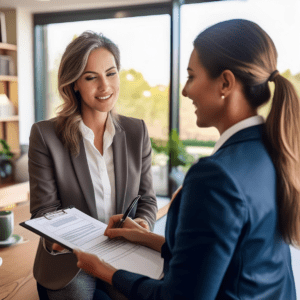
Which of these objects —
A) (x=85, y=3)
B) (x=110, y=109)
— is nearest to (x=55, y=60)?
(x=85, y=3)

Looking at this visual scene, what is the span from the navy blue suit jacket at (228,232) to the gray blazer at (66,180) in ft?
2.05

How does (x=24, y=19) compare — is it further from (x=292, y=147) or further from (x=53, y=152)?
(x=292, y=147)

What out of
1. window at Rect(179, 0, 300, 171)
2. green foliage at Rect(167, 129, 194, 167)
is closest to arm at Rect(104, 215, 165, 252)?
window at Rect(179, 0, 300, 171)

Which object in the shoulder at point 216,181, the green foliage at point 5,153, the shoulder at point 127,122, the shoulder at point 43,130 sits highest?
the shoulder at point 127,122

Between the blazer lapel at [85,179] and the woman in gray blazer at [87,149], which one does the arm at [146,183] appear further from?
the blazer lapel at [85,179]

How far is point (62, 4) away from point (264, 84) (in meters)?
4.10

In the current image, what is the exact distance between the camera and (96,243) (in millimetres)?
1003

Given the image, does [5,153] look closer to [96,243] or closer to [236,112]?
[96,243]

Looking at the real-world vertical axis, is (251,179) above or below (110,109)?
below

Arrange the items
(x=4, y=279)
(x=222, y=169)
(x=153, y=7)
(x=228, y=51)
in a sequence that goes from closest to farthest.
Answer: (x=222, y=169) → (x=228, y=51) → (x=4, y=279) → (x=153, y=7)

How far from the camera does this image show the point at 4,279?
43.8 inches

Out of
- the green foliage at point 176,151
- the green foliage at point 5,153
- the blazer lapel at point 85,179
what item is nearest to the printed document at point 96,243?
the blazer lapel at point 85,179

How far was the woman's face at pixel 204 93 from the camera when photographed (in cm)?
80

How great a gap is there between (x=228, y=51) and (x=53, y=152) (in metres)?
0.94
